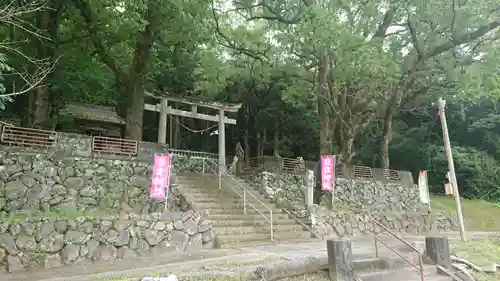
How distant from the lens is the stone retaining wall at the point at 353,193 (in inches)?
583

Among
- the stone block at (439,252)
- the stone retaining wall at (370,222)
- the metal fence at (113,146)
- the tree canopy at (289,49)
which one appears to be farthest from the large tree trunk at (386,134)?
the metal fence at (113,146)

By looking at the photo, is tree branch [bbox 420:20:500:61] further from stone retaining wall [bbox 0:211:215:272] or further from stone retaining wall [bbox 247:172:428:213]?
stone retaining wall [bbox 0:211:215:272]

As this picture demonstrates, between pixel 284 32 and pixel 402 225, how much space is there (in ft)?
34.7

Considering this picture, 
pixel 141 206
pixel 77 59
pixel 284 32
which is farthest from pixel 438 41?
pixel 77 59

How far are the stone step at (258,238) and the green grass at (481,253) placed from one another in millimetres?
4068

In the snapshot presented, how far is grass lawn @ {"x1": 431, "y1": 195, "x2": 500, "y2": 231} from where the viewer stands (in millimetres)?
18266

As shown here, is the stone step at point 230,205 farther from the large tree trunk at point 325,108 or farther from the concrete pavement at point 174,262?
the large tree trunk at point 325,108

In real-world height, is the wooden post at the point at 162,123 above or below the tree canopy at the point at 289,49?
below

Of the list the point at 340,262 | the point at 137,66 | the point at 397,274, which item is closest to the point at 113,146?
the point at 137,66

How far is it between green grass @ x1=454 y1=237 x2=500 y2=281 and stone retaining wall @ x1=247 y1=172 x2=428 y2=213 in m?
4.59

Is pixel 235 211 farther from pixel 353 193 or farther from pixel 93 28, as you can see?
pixel 93 28

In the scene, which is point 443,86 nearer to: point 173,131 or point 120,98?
point 173,131

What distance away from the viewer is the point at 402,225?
1648 cm

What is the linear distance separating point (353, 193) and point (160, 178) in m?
10.4
